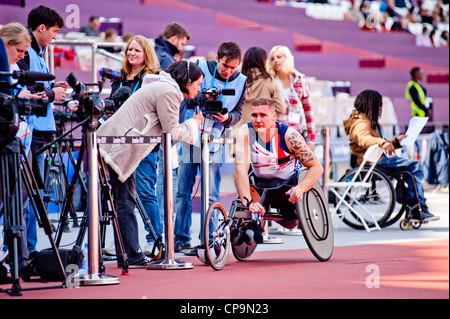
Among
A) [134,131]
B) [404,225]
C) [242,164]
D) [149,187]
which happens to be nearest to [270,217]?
[242,164]

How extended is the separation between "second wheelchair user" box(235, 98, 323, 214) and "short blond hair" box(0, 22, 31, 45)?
176cm

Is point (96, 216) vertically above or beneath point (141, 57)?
beneath

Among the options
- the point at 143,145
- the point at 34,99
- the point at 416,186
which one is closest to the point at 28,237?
the point at 143,145

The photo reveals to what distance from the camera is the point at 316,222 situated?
5.83 metres

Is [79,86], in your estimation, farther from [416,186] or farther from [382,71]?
[382,71]

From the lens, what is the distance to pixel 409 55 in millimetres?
21469

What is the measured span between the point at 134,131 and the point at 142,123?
0.41 feet

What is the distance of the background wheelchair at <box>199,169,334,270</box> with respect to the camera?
17.6 ft

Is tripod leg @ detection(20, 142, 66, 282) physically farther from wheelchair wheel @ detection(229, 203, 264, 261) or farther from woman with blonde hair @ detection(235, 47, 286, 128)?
woman with blonde hair @ detection(235, 47, 286, 128)

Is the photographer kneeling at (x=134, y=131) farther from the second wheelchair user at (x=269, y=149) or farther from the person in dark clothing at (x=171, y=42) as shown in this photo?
the person in dark clothing at (x=171, y=42)

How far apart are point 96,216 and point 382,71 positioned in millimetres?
15164

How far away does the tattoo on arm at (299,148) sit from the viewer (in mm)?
5865

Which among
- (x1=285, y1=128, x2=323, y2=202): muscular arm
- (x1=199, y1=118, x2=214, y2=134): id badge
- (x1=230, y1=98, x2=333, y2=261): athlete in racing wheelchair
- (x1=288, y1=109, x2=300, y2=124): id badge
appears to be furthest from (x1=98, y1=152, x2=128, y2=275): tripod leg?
(x1=288, y1=109, x2=300, y2=124): id badge

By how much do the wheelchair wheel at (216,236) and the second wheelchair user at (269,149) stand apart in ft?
1.48
